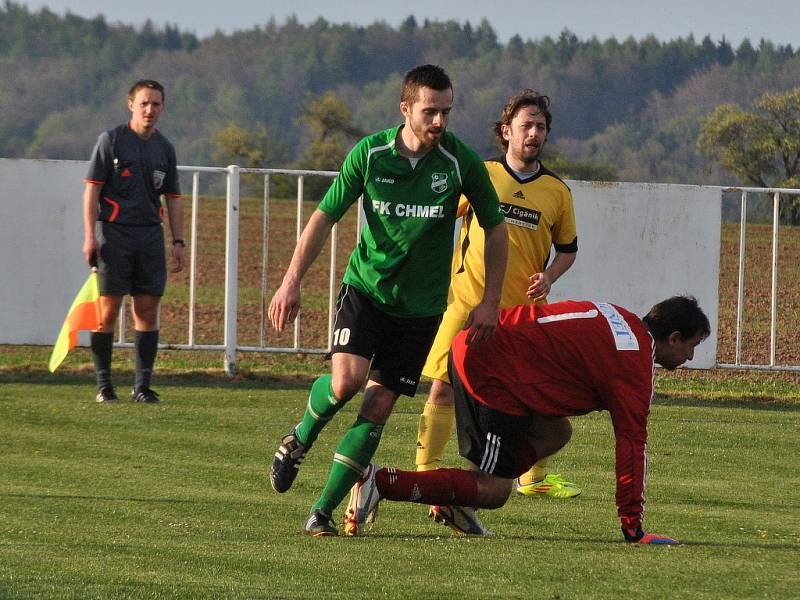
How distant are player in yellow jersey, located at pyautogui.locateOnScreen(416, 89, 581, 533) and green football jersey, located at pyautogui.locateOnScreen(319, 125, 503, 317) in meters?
1.05

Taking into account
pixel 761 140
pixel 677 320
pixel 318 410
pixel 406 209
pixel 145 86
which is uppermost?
pixel 761 140

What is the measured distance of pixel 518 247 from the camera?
7.58 m

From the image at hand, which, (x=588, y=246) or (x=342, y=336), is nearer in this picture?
(x=342, y=336)

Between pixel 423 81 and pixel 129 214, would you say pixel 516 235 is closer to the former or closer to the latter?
pixel 423 81

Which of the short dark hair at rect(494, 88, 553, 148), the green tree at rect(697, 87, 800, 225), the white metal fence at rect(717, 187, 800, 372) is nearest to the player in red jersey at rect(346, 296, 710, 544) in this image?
the short dark hair at rect(494, 88, 553, 148)

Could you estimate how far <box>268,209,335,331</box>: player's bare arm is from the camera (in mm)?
5980

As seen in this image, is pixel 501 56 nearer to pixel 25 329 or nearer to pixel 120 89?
pixel 120 89

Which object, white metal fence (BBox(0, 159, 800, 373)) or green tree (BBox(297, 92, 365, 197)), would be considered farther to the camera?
green tree (BBox(297, 92, 365, 197))

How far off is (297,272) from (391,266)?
397mm

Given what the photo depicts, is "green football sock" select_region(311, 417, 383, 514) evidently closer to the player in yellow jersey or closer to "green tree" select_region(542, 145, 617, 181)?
the player in yellow jersey

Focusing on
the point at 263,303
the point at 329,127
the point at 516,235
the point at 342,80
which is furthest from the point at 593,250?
the point at 342,80

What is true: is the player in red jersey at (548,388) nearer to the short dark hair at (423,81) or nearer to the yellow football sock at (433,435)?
the yellow football sock at (433,435)

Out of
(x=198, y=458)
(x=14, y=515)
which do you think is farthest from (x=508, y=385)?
(x=198, y=458)

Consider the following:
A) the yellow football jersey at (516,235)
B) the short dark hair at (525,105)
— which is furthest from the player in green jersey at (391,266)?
the short dark hair at (525,105)
